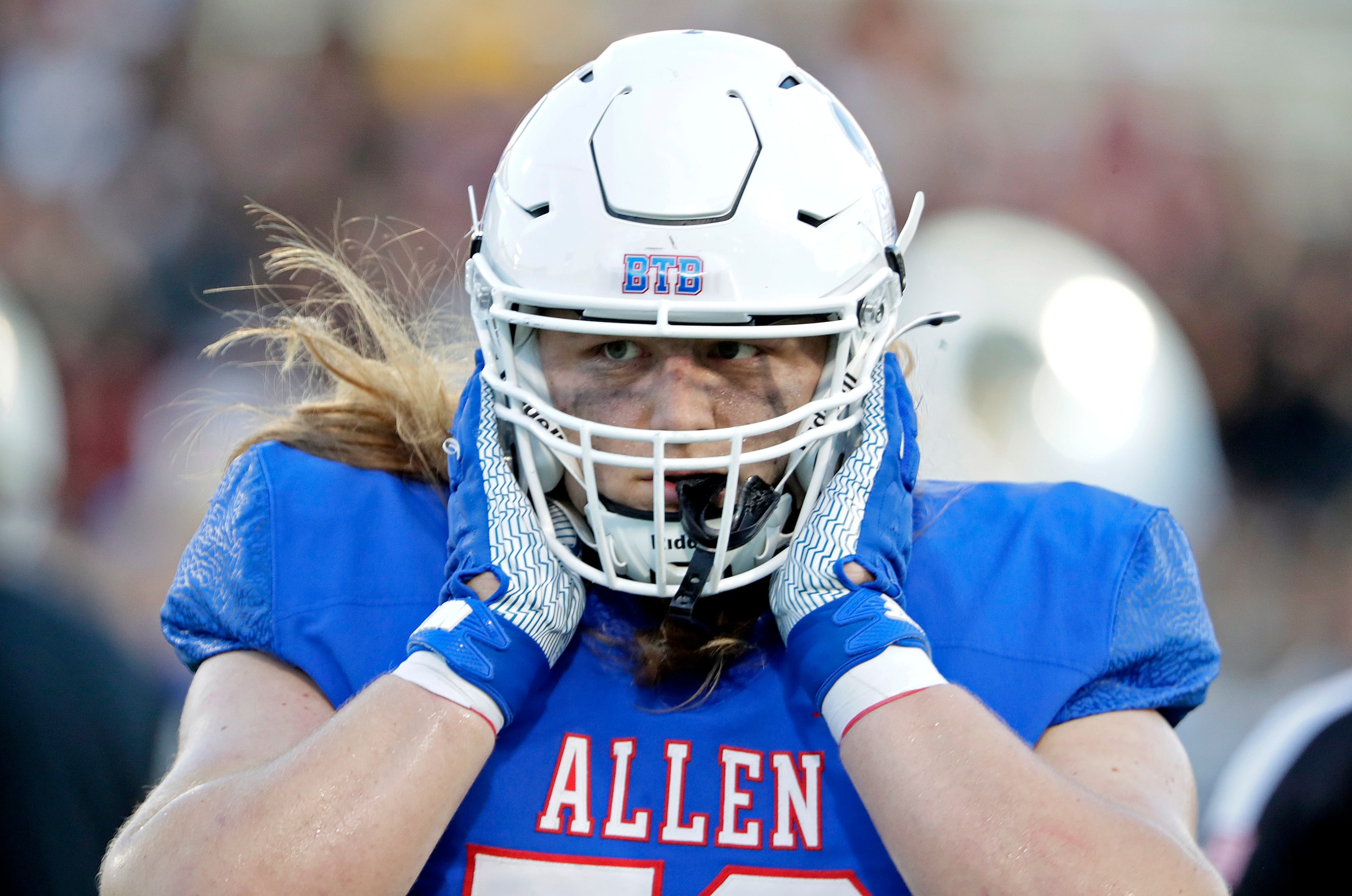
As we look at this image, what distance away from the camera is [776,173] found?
1.20 m

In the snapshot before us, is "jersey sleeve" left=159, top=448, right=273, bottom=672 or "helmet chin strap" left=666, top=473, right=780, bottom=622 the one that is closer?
"helmet chin strap" left=666, top=473, right=780, bottom=622

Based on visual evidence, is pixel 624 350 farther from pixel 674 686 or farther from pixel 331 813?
pixel 331 813

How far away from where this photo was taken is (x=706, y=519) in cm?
117

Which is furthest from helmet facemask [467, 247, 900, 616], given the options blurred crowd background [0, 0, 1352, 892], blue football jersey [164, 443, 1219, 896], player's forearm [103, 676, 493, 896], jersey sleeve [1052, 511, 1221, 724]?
blurred crowd background [0, 0, 1352, 892]

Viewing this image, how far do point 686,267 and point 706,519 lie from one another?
256mm

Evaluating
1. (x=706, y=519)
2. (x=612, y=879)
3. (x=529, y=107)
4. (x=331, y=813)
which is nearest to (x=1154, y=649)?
(x=706, y=519)

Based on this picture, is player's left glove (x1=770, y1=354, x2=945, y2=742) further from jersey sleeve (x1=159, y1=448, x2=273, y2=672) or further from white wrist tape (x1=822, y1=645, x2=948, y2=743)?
jersey sleeve (x1=159, y1=448, x2=273, y2=672)

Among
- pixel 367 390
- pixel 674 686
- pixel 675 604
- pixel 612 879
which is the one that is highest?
pixel 367 390

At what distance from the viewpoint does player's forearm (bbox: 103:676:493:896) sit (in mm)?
965

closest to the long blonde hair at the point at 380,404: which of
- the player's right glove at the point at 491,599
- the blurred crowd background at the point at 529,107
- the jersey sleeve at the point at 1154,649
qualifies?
the player's right glove at the point at 491,599

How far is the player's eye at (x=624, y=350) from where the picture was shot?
119 centimetres

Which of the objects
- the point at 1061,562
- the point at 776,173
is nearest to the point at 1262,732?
the point at 1061,562

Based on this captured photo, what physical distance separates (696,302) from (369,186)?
86.8 inches

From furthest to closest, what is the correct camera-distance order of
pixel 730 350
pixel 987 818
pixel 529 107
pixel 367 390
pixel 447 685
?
pixel 529 107 < pixel 367 390 < pixel 730 350 < pixel 447 685 < pixel 987 818
